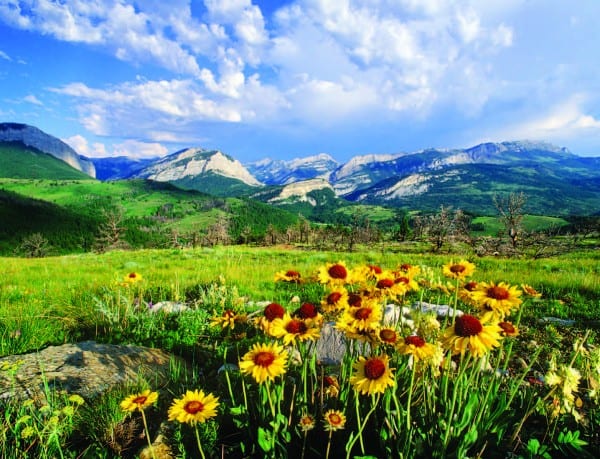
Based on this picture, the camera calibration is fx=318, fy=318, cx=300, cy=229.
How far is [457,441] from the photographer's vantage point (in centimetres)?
257

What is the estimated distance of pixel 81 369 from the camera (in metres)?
3.91

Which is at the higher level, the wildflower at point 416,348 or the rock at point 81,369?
the wildflower at point 416,348

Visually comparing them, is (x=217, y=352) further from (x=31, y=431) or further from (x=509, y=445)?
(x=509, y=445)

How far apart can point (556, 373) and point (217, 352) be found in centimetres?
409

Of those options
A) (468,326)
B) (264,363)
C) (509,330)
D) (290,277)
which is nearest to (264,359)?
(264,363)

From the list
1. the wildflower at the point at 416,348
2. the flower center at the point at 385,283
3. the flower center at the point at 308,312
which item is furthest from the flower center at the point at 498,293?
the flower center at the point at 308,312

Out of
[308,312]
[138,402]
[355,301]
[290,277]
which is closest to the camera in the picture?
[138,402]

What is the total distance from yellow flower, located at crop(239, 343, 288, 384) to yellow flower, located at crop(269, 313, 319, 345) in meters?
0.13

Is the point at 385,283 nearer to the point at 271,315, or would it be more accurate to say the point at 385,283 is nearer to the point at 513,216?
the point at 271,315

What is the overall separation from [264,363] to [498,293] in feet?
6.27

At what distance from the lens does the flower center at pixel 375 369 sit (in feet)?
7.15

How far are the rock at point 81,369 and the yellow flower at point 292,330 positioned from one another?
2061 millimetres

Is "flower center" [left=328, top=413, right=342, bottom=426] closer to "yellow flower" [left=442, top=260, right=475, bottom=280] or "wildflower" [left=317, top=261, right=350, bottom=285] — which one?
"wildflower" [left=317, top=261, right=350, bottom=285]

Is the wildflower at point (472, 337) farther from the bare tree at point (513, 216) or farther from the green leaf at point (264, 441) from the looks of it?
the bare tree at point (513, 216)
